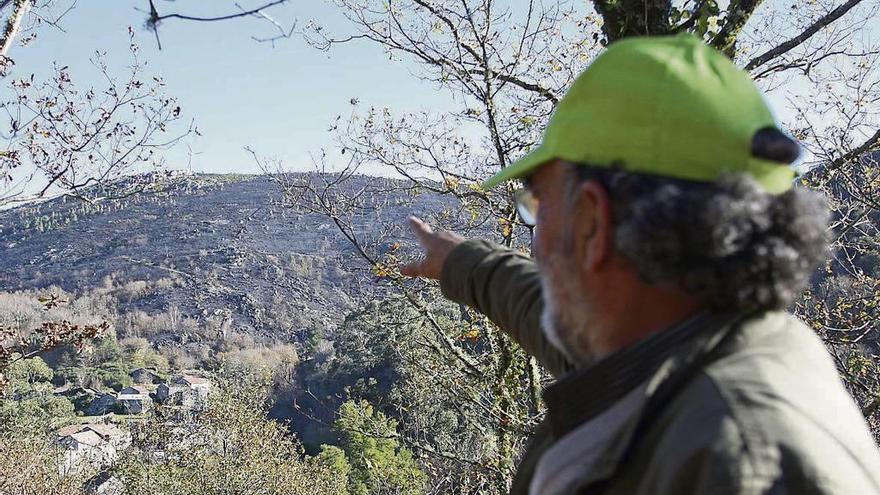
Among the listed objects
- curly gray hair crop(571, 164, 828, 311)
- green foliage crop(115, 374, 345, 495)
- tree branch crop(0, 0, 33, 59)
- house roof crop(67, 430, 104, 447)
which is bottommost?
house roof crop(67, 430, 104, 447)

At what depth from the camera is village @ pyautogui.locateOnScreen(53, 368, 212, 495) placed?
21.7m

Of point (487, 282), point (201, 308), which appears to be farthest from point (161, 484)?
point (201, 308)

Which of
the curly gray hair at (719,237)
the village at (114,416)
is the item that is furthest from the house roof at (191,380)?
Result: the curly gray hair at (719,237)

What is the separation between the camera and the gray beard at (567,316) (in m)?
1.06

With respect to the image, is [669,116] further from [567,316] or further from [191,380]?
[191,380]

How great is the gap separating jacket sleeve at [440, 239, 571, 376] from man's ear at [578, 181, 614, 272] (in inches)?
20.6

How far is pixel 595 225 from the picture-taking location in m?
1.01

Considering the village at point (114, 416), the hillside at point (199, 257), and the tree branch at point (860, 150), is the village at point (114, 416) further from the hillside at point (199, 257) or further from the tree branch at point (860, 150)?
the tree branch at point (860, 150)

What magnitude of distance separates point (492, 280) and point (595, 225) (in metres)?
0.84

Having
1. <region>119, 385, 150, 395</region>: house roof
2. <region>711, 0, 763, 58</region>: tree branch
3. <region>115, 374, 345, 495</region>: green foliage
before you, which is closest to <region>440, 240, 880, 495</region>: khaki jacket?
<region>711, 0, 763, 58</region>: tree branch

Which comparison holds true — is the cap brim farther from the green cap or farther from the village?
the village

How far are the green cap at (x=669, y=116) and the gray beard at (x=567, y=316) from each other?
19cm

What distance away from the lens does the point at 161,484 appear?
18.1 metres

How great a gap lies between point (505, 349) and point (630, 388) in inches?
201
